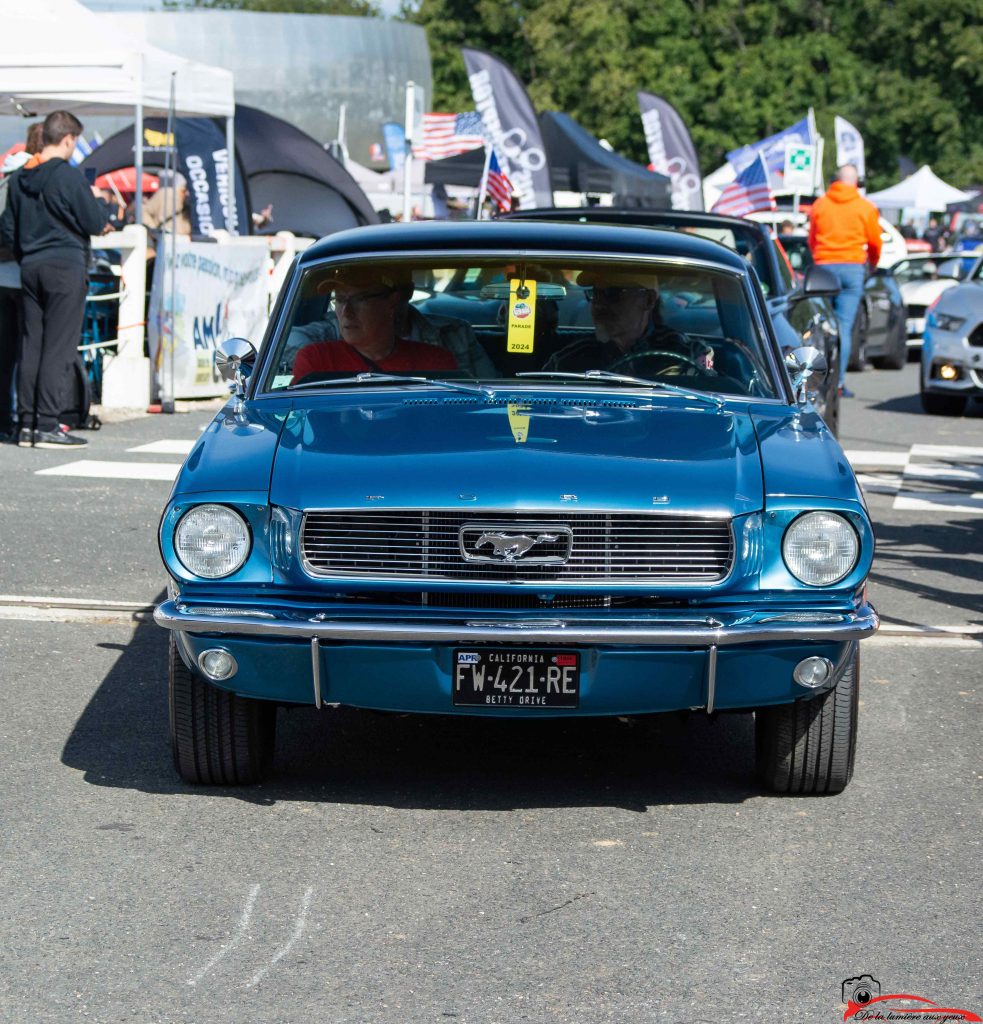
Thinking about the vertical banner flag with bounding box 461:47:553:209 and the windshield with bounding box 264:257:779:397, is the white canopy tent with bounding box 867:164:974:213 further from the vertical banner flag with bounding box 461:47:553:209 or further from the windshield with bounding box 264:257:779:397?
the windshield with bounding box 264:257:779:397

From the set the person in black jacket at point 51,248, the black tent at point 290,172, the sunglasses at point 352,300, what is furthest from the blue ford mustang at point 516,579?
the black tent at point 290,172

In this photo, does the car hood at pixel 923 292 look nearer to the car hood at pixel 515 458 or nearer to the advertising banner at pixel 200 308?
the advertising banner at pixel 200 308

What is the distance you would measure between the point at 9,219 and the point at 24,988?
364 inches

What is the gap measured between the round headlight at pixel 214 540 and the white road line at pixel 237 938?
869 mm

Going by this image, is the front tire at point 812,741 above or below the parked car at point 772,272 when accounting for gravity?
below

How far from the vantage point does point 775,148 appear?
31797 mm

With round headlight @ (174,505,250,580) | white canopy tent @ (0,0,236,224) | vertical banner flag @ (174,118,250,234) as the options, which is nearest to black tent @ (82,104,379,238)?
vertical banner flag @ (174,118,250,234)

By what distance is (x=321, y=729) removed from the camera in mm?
5855

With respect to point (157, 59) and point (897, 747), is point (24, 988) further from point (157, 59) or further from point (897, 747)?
point (157, 59)

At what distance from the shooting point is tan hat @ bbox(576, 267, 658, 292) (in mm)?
5996

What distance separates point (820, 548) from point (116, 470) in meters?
7.67

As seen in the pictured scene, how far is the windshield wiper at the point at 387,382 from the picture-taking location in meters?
5.57

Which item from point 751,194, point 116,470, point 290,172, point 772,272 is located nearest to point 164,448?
point 116,470

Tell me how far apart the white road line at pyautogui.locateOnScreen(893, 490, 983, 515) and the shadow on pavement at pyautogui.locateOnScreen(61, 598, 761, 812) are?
526 cm
